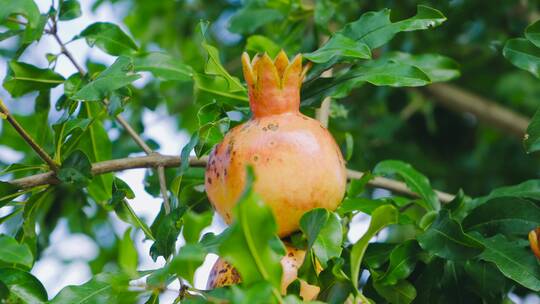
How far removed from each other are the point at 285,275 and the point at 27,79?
0.52 meters

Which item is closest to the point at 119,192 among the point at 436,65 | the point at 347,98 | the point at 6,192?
the point at 6,192

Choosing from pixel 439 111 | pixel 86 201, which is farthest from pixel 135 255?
pixel 439 111

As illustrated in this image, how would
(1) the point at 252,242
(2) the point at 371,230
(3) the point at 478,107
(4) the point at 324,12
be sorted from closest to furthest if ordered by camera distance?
1. (1) the point at 252,242
2. (2) the point at 371,230
3. (4) the point at 324,12
4. (3) the point at 478,107

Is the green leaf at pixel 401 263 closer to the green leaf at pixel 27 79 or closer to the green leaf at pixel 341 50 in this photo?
the green leaf at pixel 341 50

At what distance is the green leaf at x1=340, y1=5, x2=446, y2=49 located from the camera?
1024mm

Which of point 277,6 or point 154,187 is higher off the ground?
point 277,6

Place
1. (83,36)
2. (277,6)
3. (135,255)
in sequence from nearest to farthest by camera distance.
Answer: (135,255) → (83,36) → (277,6)

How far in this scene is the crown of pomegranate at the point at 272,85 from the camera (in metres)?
0.95

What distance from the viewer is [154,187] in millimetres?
1307

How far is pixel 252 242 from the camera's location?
0.70m

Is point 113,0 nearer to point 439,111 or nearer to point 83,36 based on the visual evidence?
point 83,36

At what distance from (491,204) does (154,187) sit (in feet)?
1.70

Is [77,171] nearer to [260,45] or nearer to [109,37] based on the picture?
[109,37]

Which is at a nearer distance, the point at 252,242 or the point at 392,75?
the point at 252,242
